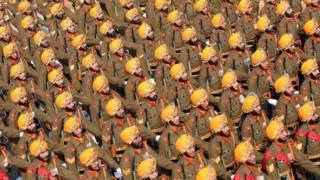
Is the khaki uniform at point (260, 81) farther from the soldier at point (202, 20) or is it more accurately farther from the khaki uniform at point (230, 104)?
the soldier at point (202, 20)

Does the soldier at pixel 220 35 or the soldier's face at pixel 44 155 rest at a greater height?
the soldier at pixel 220 35

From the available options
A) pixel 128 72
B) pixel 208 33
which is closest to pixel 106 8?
pixel 208 33

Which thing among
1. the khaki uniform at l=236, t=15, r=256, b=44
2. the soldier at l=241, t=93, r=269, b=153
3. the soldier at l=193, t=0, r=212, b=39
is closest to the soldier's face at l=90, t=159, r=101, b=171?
the soldier at l=241, t=93, r=269, b=153

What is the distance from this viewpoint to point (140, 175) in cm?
1211

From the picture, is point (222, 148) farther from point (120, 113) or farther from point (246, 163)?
point (120, 113)

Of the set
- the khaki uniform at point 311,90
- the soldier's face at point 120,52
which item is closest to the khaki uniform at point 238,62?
the khaki uniform at point 311,90

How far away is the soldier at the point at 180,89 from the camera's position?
607 inches

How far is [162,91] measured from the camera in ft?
51.7

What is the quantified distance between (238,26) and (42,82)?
17.6 feet

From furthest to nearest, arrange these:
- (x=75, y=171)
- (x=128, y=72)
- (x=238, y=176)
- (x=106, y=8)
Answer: (x=106, y=8), (x=128, y=72), (x=75, y=171), (x=238, y=176)

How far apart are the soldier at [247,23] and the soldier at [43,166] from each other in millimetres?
6930

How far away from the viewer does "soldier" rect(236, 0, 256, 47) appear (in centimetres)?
1831

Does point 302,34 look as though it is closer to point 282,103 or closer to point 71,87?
point 282,103

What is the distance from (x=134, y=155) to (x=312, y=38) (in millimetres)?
5972
